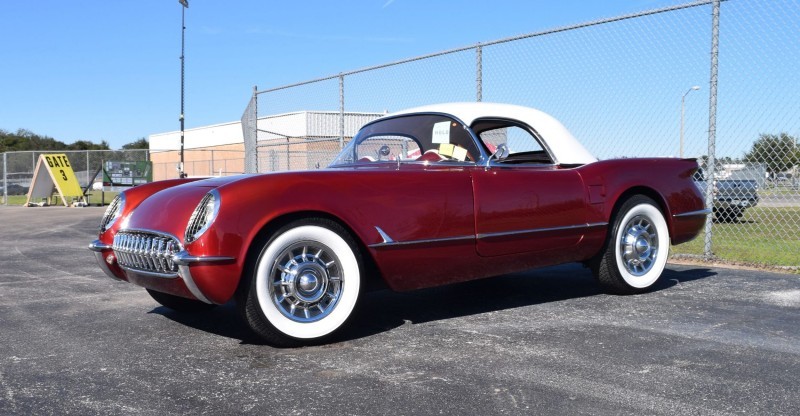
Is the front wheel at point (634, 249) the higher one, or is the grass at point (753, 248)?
A: the front wheel at point (634, 249)

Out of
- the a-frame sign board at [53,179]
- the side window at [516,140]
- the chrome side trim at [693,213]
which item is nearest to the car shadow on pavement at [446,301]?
the chrome side trim at [693,213]

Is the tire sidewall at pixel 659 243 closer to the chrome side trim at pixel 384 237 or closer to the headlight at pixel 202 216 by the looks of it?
the chrome side trim at pixel 384 237

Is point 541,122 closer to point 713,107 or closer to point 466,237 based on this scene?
point 466,237

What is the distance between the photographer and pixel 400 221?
13.0 feet

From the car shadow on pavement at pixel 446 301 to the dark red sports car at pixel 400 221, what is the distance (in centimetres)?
24

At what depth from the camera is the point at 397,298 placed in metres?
5.16

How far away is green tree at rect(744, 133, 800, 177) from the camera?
274 inches

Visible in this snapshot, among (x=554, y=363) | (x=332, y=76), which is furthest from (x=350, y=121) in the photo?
(x=554, y=363)

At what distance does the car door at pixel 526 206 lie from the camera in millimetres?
4289

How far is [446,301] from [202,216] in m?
2.04

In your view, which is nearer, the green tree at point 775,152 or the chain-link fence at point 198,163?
the green tree at point 775,152

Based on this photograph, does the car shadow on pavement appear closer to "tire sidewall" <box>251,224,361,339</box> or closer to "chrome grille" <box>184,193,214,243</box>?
"tire sidewall" <box>251,224,361,339</box>

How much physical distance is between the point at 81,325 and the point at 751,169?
7320 millimetres

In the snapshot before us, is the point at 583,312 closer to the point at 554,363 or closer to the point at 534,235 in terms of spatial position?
the point at 534,235
